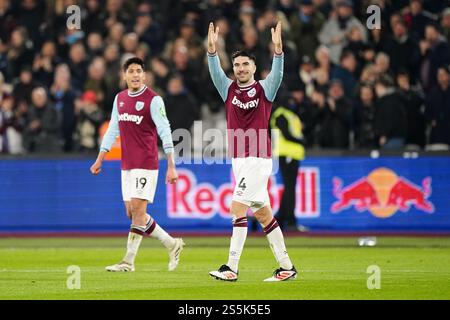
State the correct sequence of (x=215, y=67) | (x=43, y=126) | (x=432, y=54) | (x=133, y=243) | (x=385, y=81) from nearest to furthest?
(x=215, y=67)
(x=133, y=243)
(x=385, y=81)
(x=432, y=54)
(x=43, y=126)

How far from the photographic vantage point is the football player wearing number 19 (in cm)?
1444

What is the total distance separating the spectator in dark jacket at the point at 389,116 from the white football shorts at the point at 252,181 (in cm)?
863

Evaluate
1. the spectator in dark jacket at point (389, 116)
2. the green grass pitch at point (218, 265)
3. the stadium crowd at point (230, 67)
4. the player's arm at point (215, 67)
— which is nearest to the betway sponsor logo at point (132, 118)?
the player's arm at point (215, 67)

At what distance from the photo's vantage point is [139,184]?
569 inches

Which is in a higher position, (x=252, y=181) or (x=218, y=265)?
(x=252, y=181)

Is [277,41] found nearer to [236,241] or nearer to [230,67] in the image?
[236,241]

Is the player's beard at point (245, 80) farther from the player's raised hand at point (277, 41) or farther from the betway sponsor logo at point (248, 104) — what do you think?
the player's raised hand at point (277, 41)

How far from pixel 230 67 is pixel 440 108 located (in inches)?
168

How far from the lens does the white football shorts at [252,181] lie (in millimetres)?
13195

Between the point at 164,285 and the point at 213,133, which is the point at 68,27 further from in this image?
the point at 164,285

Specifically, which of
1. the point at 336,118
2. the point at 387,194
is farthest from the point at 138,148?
the point at 336,118

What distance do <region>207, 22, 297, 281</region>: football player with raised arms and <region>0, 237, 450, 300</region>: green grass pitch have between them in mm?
341

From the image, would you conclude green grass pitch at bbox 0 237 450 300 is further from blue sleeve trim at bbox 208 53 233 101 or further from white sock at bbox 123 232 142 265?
blue sleeve trim at bbox 208 53 233 101

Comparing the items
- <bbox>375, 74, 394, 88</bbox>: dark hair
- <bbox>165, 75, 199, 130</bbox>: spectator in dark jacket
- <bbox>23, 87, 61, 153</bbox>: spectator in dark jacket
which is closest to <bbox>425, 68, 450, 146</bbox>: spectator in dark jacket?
<bbox>375, 74, 394, 88</bbox>: dark hair
